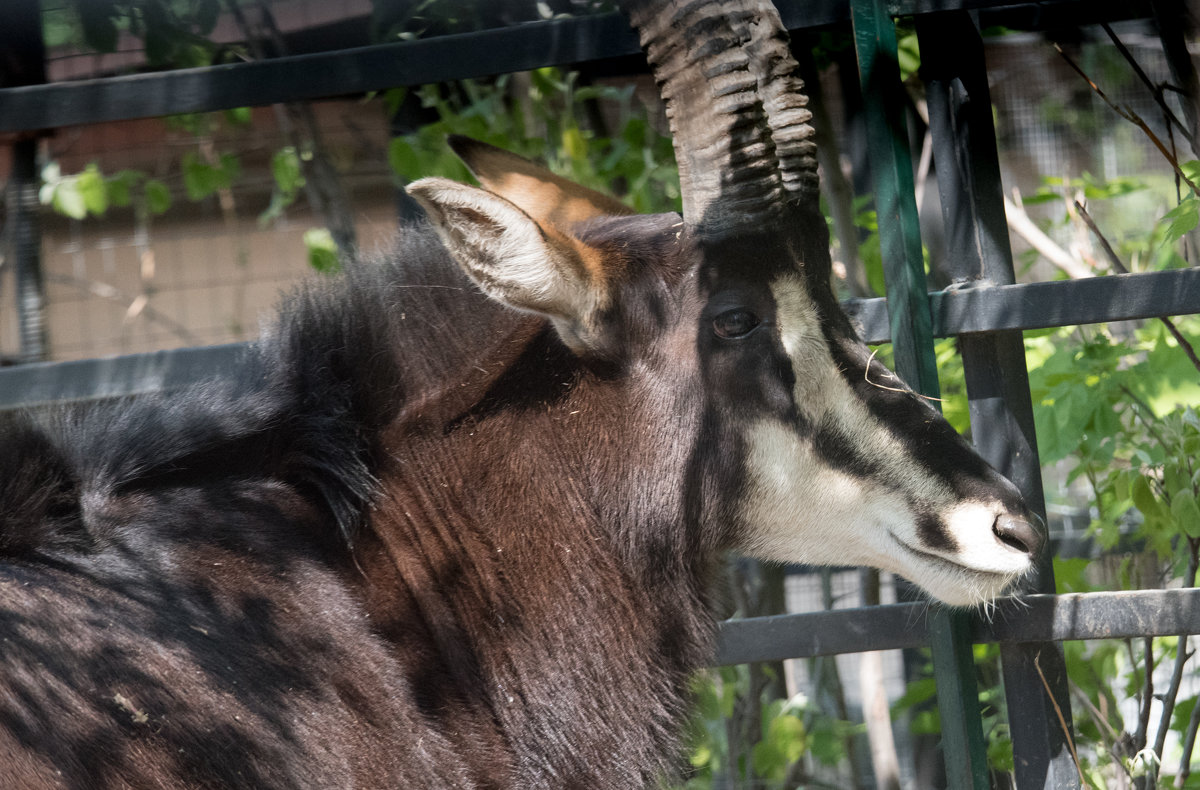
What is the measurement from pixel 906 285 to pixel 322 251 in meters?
2.42

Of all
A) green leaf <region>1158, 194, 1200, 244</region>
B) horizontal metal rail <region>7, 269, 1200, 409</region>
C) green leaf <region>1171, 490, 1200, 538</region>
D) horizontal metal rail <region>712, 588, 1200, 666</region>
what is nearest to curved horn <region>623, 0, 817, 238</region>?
horizontal metal rail <region>7, 269, 1200, 409</region>

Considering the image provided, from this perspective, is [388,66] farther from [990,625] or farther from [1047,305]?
[990,625]

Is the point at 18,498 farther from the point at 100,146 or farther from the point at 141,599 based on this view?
the point at 100,146

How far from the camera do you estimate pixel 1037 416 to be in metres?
3.46

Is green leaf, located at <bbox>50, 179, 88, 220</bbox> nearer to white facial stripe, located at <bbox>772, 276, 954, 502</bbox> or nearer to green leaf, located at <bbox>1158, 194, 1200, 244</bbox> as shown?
white facial stripe, located at <bbox>772, 276, 954, 502</bbox>

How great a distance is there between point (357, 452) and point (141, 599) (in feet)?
1.83

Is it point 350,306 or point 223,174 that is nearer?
point 350,306

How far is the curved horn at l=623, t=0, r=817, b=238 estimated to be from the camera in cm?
258

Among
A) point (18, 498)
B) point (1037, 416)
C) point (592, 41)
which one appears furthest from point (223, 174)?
point (1037, 416)

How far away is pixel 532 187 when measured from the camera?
3320 millimetres

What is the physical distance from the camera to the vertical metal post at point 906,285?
2980mm

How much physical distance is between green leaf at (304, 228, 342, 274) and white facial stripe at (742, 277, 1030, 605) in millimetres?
1911

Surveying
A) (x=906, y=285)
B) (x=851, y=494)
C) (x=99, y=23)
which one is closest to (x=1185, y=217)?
(x=906, y=285)

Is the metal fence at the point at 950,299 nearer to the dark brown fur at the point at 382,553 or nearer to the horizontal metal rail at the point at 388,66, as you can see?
the horizontal metal rail at the point at 388,66
